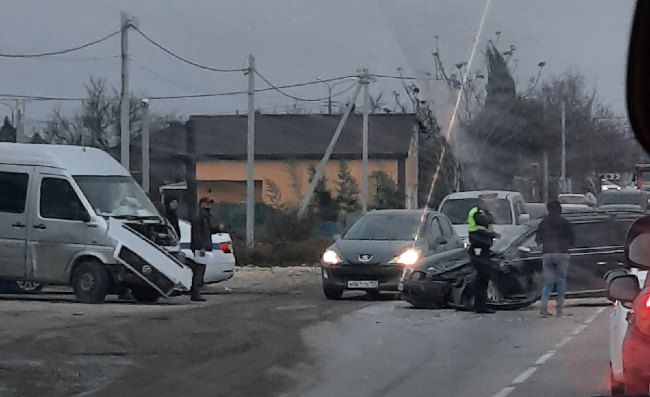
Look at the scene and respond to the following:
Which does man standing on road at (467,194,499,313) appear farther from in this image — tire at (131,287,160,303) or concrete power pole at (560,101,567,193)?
concrete power pole at (560,101,567,193)

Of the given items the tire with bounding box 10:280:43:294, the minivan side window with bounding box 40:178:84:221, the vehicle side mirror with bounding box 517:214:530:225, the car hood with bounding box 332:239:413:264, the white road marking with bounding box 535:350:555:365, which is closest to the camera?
the white road marking with bounding box 535:350:555:365

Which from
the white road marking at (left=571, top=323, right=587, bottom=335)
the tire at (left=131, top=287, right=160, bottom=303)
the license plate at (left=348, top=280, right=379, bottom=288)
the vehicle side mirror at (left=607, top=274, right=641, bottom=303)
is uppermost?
the vehicle side mirror at (left=607, top=274, right=641, bottom=303)

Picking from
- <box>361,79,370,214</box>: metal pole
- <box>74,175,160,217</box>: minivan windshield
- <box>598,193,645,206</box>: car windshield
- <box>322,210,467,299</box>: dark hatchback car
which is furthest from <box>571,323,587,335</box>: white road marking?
<box>361,79,370,214</box>: metal pole

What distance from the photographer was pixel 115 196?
62.1 feet

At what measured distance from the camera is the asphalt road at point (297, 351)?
10352mm

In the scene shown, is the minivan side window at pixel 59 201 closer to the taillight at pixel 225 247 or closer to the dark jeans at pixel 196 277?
the dark jeans at pixel 196 277

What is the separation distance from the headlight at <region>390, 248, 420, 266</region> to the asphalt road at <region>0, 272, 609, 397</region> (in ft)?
4.01

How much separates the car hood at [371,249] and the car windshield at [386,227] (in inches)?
16.9

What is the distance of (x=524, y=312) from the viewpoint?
16578 millimetres

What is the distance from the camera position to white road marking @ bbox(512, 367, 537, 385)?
10516 millimetres

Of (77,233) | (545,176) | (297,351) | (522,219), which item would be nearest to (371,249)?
(77,233)

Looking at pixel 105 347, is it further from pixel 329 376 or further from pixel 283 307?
pixel 283 307

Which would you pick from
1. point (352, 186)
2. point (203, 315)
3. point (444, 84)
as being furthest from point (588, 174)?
point (203, 315)

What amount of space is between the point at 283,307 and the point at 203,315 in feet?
6.85
